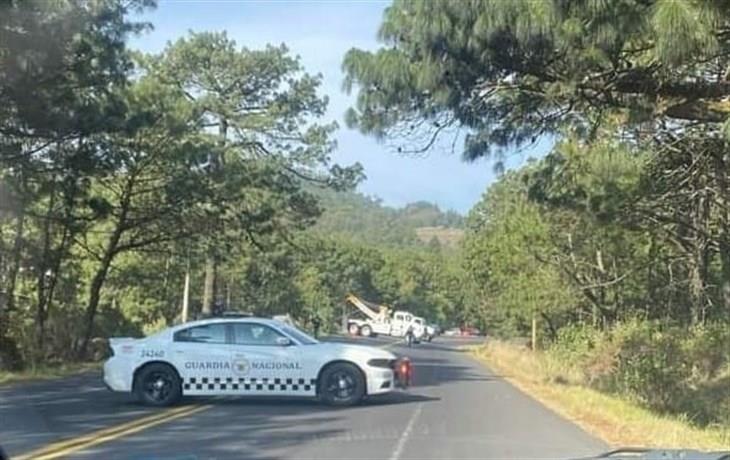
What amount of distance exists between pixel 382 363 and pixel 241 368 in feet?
7.81

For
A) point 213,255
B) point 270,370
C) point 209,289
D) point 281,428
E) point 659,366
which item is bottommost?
point 281,428

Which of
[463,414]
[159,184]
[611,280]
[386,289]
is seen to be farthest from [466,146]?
[386,289]

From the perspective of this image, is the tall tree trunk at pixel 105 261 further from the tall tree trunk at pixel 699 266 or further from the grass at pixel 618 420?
the tall tree trunk at pixel 699 266

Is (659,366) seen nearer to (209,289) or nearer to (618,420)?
(618,420)

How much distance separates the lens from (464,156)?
16.8 metres

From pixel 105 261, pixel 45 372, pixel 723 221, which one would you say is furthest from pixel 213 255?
pixel 723 221

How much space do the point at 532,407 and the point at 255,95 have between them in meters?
27.9

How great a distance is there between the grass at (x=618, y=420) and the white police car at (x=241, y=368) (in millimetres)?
3664

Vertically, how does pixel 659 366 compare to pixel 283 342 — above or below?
above

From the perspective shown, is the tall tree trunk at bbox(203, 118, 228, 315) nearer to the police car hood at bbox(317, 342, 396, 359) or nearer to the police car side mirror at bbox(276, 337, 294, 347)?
the police car side mirror at bbox(276, 337, 294, 347)

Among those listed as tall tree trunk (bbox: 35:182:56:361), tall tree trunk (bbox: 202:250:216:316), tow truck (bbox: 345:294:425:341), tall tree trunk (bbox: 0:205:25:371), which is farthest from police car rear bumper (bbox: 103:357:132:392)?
tow truck (bbox: 345:294:425:341)

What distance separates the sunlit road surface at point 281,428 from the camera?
45.0 ft

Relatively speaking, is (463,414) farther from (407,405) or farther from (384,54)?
(384,54)

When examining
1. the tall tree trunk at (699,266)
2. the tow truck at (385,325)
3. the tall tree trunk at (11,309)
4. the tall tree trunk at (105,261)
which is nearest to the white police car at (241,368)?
the tall tree trunk at (699,266)
